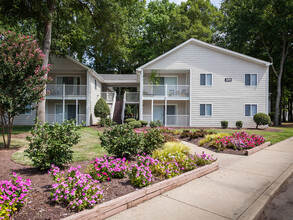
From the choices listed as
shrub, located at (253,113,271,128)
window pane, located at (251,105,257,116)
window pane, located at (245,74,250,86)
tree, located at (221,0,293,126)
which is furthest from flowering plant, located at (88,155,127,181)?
tree, located at (221,0,293,126)

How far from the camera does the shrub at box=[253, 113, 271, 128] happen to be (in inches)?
658

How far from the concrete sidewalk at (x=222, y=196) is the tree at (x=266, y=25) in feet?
67.5

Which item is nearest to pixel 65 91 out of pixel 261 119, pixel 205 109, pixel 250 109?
pixel 205 109

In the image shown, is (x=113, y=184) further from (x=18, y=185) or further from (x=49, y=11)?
(x=49, y=11)

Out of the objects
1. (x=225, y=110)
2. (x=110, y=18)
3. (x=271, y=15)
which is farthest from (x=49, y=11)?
(x=271, y=15)

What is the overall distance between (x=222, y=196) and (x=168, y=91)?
50.0 feet

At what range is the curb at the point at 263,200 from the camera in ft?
10.4

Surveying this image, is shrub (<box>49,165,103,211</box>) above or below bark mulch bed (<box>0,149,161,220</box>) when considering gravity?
above

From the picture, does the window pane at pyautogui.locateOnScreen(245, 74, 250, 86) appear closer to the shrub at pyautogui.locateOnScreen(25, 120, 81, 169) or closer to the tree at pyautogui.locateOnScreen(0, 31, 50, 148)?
the tree at pyautogui.locateOnScreen(0, 31, 50, 148)

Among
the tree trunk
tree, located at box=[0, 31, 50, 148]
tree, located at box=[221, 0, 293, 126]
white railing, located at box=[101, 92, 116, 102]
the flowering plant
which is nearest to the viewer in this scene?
the flowering plant

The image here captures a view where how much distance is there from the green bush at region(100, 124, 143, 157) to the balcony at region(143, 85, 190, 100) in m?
12.5

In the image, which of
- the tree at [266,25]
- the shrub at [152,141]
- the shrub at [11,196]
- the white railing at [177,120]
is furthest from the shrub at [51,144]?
the tree at [266,25]

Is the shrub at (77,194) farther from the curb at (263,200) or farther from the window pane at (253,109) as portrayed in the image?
the window pane at (253,109)

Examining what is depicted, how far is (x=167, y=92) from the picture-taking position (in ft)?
61.0
